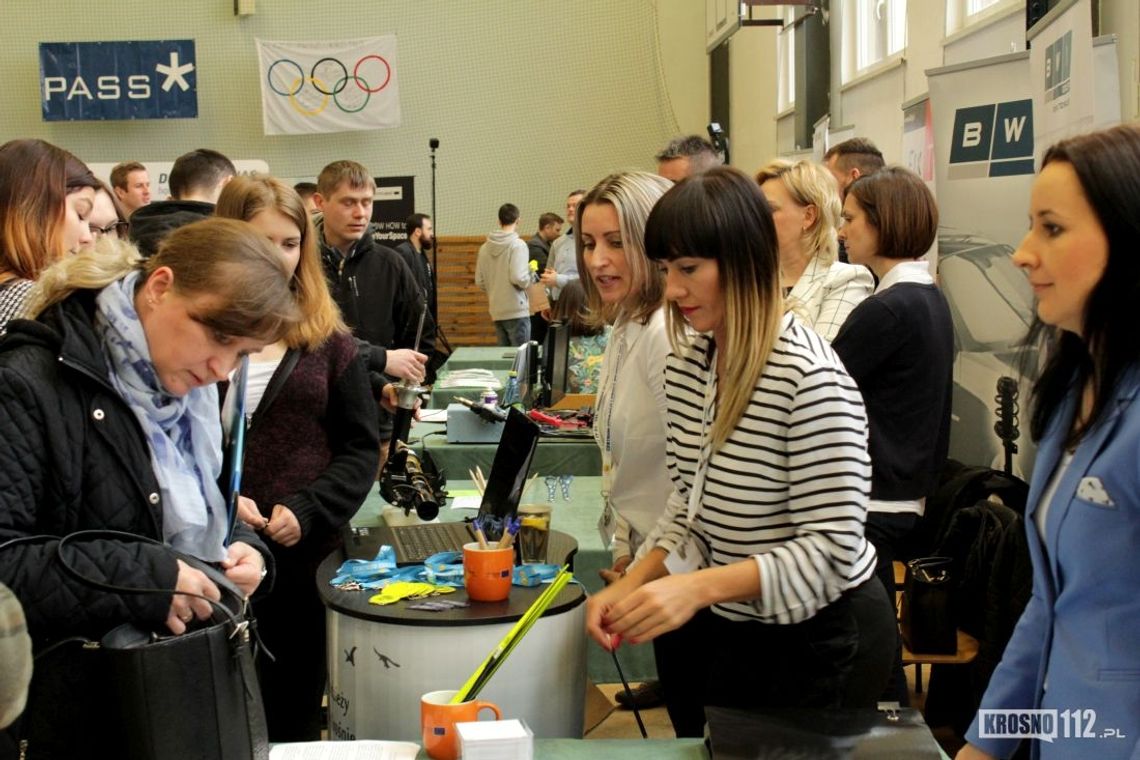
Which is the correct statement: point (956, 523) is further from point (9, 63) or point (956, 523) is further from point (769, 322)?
point (9, 63)

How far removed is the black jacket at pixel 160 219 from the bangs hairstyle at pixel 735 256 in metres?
1.47

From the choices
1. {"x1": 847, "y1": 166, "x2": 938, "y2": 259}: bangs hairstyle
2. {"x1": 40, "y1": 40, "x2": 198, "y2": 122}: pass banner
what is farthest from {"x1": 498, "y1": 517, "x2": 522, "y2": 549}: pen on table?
{"x1": 40, "y1": 40, "x2": 198, "y2": 122}: pass banner

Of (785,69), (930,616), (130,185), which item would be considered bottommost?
(930,616)

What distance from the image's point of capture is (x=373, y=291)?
421cm

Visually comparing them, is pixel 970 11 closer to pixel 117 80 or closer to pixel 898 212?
pixel 898 212

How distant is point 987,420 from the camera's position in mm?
4414

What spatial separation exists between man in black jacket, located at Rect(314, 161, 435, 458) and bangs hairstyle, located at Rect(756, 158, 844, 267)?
135cm

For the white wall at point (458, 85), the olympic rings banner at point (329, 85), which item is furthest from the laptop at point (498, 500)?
the olympic rings banner at point (329, 85)

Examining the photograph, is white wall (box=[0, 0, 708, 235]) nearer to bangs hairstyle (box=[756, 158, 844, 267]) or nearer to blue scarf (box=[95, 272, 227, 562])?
bangs hairstyle (box=[756, 158, 844, 267])

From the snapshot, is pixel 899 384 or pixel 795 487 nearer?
pixel 795 487

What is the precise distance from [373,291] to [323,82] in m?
9.01

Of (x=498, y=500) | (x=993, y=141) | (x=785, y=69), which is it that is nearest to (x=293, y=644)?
(x=498, y=500)

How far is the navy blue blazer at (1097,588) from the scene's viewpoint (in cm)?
118

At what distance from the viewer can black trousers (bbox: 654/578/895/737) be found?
156 centimetres
